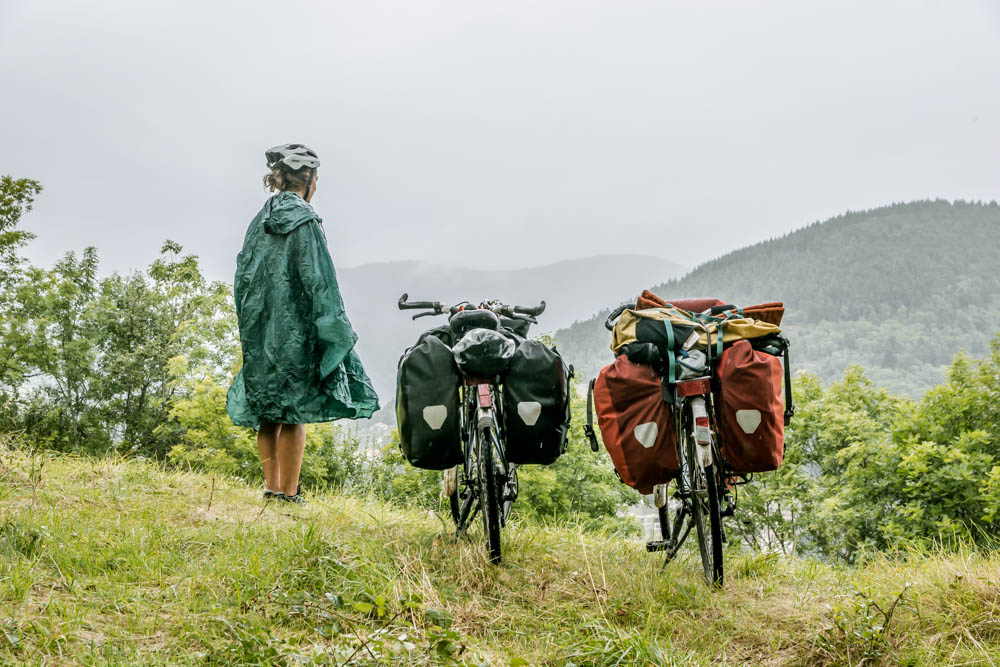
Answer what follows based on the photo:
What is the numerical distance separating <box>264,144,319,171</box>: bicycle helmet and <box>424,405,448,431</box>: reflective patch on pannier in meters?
2.27

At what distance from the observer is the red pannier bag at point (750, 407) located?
11.9 feet

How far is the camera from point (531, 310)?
4.41 m

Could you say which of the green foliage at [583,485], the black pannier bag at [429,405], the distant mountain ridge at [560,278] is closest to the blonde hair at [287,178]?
the black pannier bag at [429,405]

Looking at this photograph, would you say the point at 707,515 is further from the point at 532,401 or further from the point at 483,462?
the point at 483,462

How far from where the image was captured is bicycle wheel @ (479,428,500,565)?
372 cm

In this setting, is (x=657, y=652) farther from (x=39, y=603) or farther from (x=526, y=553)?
(x=39, y=603)

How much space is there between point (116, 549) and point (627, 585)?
2469 mm

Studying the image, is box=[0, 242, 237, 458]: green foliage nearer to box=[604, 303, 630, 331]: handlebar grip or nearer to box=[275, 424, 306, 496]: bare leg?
box=[275, 424, 306, 496]: bare leg

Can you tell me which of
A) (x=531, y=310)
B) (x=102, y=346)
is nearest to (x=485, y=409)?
(x=531, y=310)

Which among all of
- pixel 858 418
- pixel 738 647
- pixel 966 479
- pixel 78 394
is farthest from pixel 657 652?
pixel 78 394

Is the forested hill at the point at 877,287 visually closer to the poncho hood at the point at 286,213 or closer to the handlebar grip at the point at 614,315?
the poncho hood at the point at 286,213

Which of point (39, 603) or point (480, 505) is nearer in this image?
point (39, 603)

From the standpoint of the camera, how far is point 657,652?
2859 millimetres

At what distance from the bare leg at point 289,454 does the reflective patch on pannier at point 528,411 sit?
196 cm
